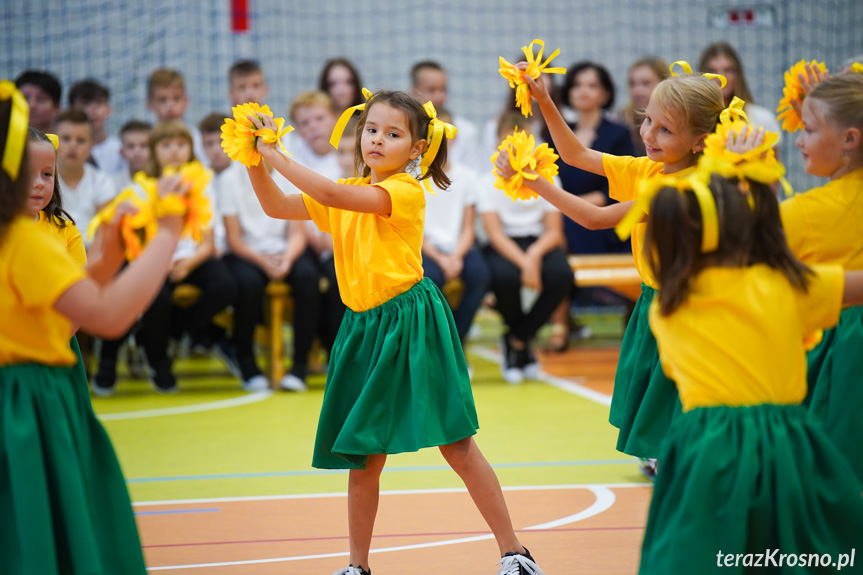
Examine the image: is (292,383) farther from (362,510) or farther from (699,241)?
(699,241)

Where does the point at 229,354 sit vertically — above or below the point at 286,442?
below

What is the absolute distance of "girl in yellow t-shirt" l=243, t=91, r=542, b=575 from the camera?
8.39 feet

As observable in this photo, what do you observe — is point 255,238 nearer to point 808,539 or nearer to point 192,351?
point 192,351

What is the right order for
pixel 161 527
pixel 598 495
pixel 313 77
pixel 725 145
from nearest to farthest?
1. pixel 725 145
2. pixel 161 527
3. pixel 598 495
4. pixel 313 77

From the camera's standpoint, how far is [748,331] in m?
1.94

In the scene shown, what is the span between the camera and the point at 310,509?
331 cm

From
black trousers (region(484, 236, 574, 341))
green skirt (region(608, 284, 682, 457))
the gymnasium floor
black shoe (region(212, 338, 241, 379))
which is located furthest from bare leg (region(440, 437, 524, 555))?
black shoe (region(212, 338, 241, 379))

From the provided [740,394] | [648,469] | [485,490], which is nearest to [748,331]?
[740,394]

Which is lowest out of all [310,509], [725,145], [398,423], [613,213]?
[310,509]

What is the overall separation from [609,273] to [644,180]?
3342mm

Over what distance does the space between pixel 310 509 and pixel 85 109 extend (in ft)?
14.1

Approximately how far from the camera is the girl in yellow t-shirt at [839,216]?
244cm

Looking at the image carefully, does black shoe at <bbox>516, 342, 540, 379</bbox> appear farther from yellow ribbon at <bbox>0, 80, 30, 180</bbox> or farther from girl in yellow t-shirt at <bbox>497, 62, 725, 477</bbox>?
yellow ribbon at <bbox>0, 80, 30, 180</bbox>

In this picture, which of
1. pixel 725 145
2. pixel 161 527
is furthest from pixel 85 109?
pixel 725 145
